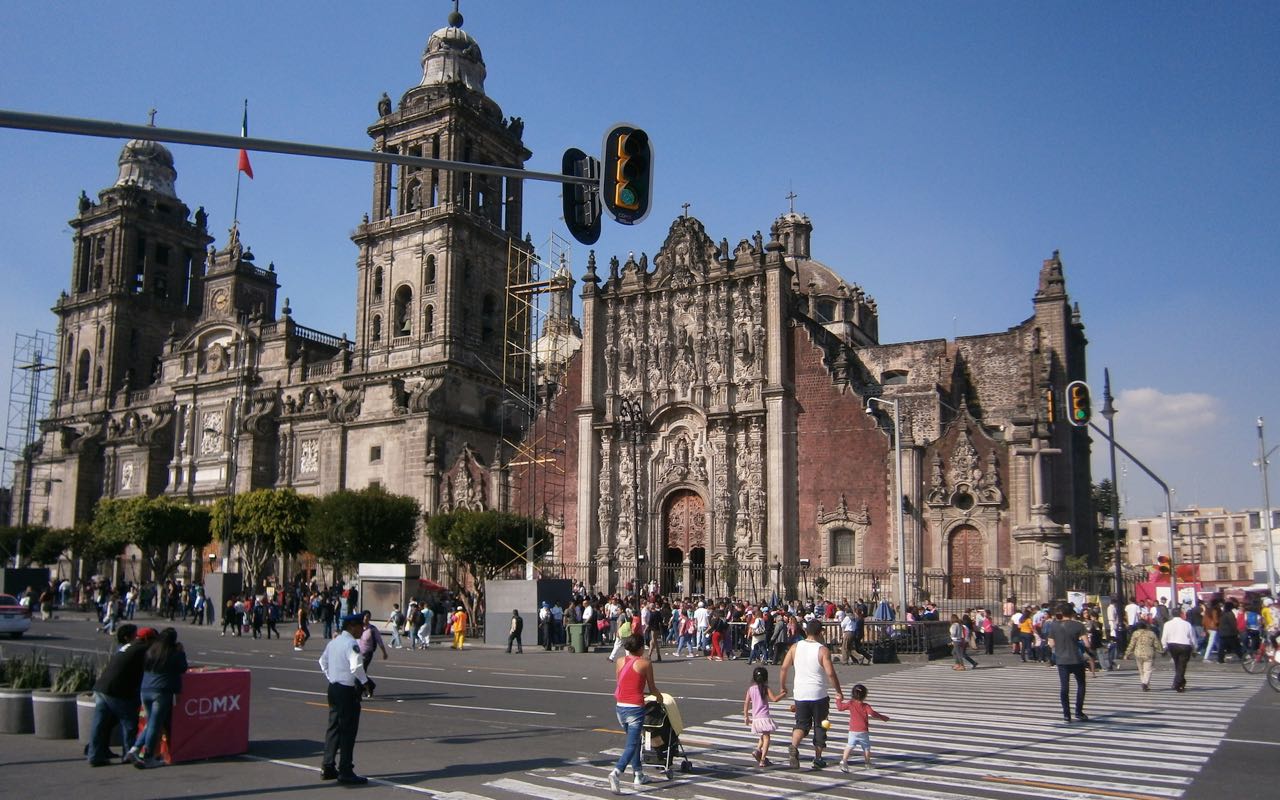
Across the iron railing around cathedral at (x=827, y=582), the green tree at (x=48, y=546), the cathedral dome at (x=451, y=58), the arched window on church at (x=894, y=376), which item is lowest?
the iron railing around cathedral at (x=827, y=582)

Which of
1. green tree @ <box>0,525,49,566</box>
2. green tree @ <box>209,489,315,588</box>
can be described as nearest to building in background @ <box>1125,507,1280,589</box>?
green tree @ <box>209,489,315,588</box>

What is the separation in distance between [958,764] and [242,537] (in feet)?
148

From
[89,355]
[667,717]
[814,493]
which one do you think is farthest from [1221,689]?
[89,355]

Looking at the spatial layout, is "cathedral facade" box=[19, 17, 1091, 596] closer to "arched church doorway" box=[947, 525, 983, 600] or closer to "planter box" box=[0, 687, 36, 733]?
"arched church doorway" box=[947, 525, 983, 600]

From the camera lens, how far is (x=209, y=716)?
12672mm

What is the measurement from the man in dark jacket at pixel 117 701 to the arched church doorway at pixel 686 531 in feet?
110

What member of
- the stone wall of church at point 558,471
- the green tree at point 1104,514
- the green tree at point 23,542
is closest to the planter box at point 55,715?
the stone wall of church at point 558,471

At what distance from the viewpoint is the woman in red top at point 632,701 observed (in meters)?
10.9

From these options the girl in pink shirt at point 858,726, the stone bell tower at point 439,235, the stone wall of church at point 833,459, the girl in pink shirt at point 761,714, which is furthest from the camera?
the stone bell tower at point 439,235

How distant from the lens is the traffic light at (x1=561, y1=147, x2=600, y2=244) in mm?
12258

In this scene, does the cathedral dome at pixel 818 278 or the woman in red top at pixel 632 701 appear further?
the cathedral dome at pixel 818 278

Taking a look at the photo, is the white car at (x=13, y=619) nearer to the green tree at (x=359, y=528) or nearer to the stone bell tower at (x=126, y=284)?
the green tree at (x=359, y=528)

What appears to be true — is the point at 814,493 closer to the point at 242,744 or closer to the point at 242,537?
the point at 242,537

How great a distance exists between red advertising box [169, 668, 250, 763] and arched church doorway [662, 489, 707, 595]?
107 ft
